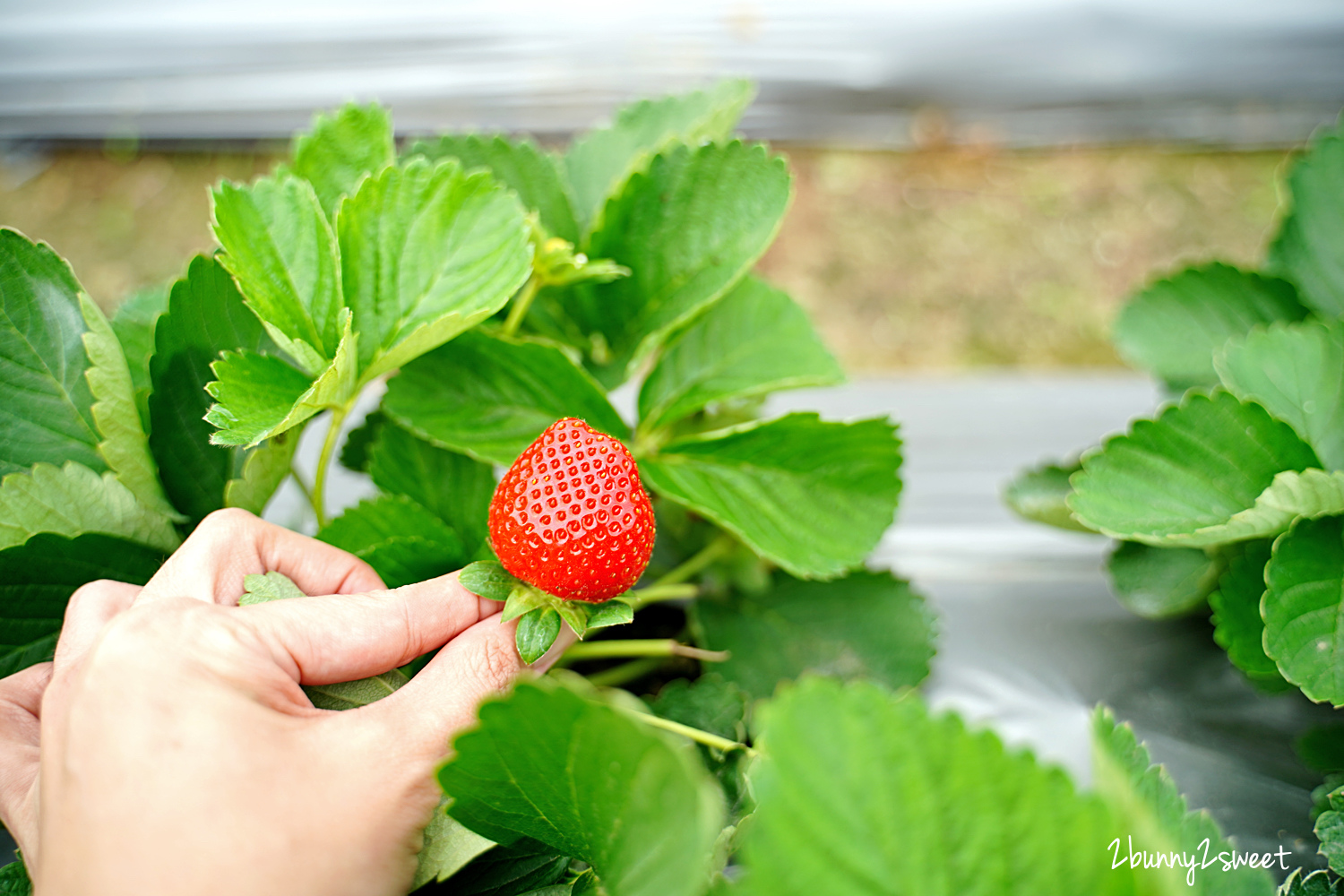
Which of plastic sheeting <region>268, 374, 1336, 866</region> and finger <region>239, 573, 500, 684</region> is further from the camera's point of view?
plastic sheeting <region>268, 374, 1336, 866</region>

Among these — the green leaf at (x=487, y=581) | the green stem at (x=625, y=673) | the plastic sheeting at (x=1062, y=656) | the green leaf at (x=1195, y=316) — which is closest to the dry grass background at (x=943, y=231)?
the plastic sheeting at (x=1062, y=656)

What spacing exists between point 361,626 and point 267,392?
13cm

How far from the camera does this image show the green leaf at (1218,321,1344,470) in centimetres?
49

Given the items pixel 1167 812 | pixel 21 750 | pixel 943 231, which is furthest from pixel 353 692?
pixel 943 231

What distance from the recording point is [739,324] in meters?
0.59

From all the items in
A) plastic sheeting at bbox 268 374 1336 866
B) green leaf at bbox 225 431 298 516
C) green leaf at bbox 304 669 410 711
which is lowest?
plastic sheeting at bbox 268 374 1336 866

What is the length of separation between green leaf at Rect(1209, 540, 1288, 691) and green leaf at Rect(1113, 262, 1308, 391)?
16cm

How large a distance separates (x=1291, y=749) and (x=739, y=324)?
0.48 m

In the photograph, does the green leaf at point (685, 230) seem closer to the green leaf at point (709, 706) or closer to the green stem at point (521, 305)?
the green stem at point (521, 305)

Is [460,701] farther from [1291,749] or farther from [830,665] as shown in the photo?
[1291,749]

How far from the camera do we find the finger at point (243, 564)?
1.33 feet

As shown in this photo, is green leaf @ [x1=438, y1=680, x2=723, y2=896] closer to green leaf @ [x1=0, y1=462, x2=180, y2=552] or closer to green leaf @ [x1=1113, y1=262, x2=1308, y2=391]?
green leaf @ [x1=0, y1=462, x2=180, y2=552]

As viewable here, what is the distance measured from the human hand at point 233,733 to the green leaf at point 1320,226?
0.58 meters

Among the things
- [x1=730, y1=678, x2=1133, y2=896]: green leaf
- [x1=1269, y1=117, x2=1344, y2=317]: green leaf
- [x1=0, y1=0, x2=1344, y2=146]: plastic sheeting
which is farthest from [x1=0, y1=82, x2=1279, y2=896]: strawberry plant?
[x1=0, y1=0, x2=1344, y2=146]: plastic sheeting
